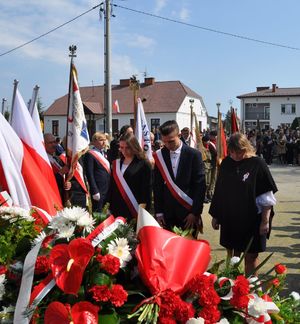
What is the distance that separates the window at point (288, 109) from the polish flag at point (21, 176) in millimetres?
70343

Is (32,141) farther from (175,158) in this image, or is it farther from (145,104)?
(145,104)

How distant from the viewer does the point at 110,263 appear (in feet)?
6.19

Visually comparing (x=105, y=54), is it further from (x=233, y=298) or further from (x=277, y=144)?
(x=233, y=298)

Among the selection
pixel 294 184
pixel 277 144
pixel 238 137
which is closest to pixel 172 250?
pixel 238 137

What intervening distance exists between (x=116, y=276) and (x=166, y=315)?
29 cm

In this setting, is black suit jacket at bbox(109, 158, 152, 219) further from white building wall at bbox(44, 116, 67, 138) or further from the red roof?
white building wall at bbox(44, 116, 67, 138)

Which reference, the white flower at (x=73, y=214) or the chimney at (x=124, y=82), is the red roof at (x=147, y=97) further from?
the white flower at (x=73, y=214)

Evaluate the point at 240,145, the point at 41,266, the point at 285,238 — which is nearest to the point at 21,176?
the point at 240,145

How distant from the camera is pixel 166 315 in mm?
1806

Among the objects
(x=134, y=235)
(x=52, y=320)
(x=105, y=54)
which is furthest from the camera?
(x=105, y=54)

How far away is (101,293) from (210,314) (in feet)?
1.43

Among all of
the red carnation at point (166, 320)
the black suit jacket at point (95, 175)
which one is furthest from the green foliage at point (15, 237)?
the black suit jacket at point (95, 175)

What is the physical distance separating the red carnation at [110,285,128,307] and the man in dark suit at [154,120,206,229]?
311 centimetres

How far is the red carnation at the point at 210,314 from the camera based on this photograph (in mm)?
1828
